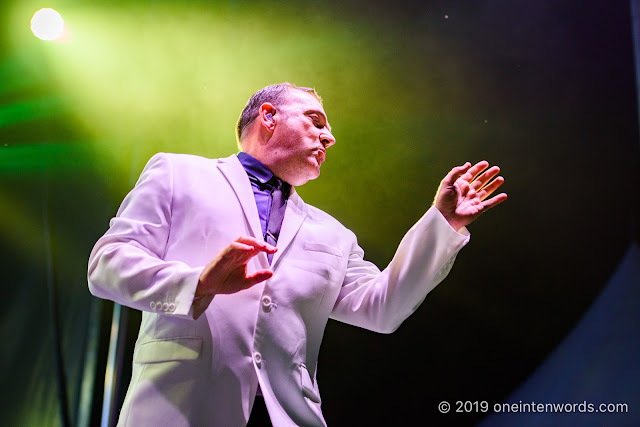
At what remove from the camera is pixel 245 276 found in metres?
1.13

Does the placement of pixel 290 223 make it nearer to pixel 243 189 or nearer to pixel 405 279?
pixel 243 189

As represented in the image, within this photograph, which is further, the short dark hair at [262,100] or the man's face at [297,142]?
the short dark hair at [262,100]

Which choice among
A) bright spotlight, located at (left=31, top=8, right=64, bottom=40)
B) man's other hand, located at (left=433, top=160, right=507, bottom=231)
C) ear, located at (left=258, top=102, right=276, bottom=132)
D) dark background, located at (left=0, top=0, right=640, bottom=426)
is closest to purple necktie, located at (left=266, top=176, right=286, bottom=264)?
ear, located at (left=258, top=102, right=276, bottom=132)

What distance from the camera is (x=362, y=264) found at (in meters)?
1.68

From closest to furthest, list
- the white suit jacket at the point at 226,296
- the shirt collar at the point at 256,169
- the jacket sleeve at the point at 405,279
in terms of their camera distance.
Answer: the white suit jacket at the point at 226,296 < the jacket sleeve at the point at 405,279 < the shirt collar at the point at 256,169

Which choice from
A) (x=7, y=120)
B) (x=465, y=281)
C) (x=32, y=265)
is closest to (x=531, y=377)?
(x=465, y=281)

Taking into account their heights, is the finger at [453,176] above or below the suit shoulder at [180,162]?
above

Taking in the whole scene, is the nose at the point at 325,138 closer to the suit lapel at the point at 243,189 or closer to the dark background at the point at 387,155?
the suit lapel at the point at 243,189

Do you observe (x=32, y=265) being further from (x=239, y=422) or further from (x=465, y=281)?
(x=465, y=281)

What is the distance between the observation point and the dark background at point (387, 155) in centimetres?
231

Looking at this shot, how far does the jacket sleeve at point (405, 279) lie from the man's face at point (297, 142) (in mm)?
365

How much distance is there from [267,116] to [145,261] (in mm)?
778

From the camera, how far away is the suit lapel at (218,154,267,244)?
142 centimetres

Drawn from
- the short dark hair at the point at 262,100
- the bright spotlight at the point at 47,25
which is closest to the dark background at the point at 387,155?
the bright spotlight at the point at 47,25
